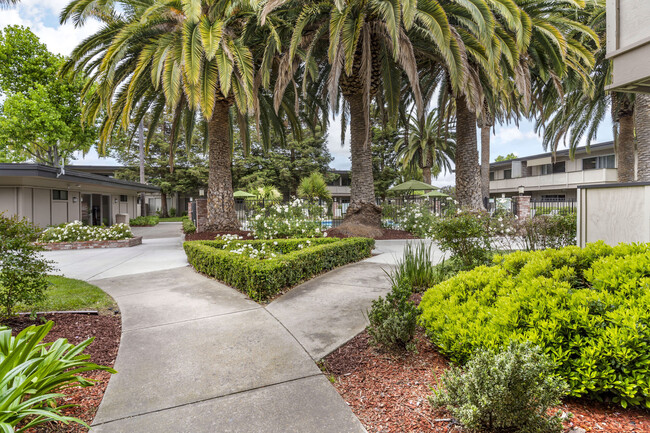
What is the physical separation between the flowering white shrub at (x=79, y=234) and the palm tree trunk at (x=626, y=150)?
→ 66.8ft

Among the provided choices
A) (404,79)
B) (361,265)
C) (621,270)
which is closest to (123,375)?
(621,270)

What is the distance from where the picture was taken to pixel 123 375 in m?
2.84

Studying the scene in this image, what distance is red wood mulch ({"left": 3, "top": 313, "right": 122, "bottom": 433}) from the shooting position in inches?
92.0

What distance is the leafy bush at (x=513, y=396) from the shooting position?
6.07 ft

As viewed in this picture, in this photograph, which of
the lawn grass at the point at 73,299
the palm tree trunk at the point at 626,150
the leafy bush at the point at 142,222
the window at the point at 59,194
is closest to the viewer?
the lawn grass at the point at 73,299

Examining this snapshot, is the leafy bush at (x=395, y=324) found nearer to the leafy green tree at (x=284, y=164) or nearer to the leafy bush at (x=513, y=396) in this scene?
the leafy bush at (x=513, y=396)

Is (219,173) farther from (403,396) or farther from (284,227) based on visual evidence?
(403,396)

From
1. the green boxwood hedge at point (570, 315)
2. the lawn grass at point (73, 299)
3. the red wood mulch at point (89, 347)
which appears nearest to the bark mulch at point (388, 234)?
the lawn grass at point (73, 299)

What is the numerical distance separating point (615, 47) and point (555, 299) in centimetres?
384

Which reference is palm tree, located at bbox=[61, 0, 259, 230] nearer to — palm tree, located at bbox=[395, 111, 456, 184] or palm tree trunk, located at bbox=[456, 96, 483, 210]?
palm tree trunk, located at bbox=[456, 96, 483, 210]

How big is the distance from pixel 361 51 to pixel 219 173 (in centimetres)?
631

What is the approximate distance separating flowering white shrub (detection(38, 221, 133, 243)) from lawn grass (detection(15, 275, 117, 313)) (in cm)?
692

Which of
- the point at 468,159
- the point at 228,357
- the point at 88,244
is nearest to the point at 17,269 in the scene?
the point at 228,357

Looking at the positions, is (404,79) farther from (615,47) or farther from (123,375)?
(123,375)
